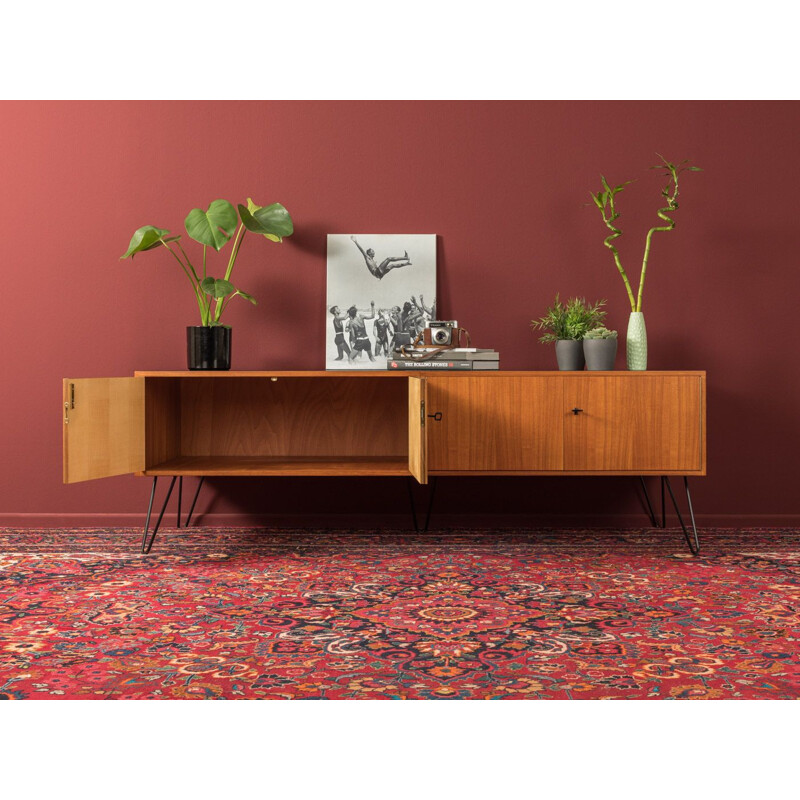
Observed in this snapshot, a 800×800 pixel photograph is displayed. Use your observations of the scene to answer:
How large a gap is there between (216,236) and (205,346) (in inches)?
19.1

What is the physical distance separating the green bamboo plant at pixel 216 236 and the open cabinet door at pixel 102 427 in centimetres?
53

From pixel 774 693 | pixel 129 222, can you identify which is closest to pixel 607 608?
pixel 774 693

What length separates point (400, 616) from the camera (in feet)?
7.66

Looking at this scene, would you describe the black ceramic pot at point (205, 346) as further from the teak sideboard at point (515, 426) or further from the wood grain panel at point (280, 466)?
the wood grain panel at point (280, 466)

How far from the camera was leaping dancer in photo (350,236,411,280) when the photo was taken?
3.71 metres

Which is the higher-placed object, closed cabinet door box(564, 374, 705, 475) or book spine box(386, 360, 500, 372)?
book spine box(386, 360, 500, 372)

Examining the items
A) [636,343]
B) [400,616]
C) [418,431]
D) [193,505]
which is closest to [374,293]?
[418,431]

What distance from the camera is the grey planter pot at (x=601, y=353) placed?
10.8 ft

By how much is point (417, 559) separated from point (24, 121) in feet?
9.19

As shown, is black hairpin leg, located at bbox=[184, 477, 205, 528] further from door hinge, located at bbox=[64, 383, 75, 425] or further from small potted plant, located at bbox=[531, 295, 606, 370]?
small potted plant, located at bbox=[531, 295, 606, 370]

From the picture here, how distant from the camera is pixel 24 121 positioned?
3.73m

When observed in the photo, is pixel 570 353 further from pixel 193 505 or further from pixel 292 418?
pixel 193 505

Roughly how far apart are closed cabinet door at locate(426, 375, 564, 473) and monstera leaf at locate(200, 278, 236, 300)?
1074mm

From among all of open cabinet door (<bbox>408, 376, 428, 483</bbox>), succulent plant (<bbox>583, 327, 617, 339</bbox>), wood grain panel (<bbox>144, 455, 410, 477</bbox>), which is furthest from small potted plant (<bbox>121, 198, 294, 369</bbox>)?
succulent plant (<bbox>583, 327, 617, 339</bbox>)
